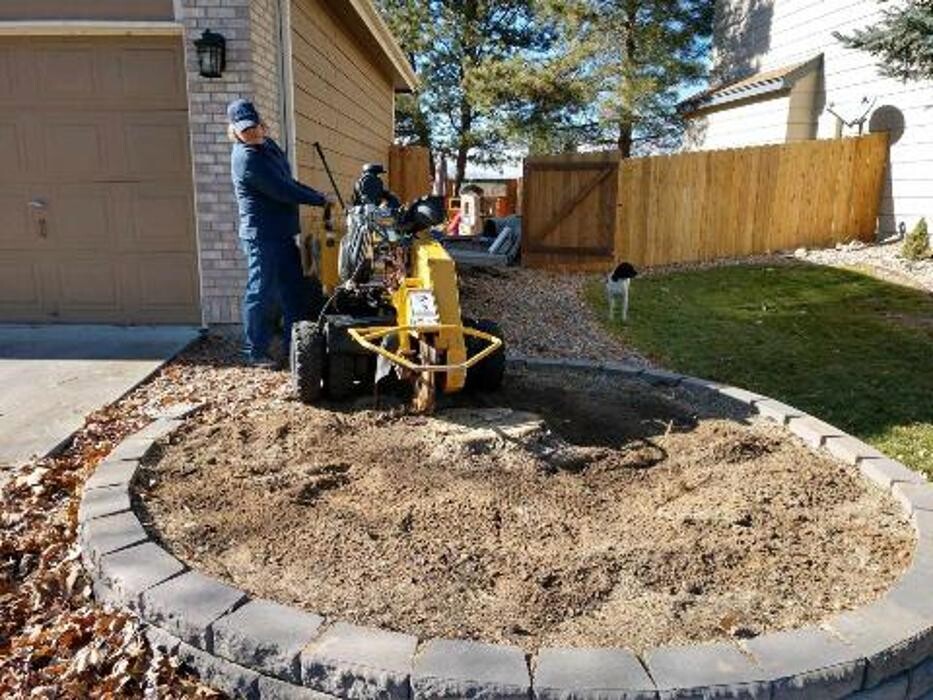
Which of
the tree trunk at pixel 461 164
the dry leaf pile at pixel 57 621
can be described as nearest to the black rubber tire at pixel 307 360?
the dry leaf pile at pixel 57 621

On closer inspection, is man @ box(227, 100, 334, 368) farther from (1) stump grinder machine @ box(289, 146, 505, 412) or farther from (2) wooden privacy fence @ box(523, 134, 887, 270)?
(2) wooden privacy fence @ box(523, 134, 887, 270)

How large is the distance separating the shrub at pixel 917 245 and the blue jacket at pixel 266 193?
8782 mm

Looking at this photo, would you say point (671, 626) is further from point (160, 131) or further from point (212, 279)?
point (160, 131)

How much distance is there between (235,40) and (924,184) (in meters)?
10.2

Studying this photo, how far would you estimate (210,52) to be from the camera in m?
5.78

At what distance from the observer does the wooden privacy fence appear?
11625mm

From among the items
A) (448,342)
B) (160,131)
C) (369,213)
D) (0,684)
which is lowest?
(0,684)

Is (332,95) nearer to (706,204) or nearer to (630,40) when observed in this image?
(706,204)

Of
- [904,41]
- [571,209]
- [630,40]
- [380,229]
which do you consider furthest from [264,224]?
[630,40]

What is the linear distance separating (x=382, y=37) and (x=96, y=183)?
579 centimetres

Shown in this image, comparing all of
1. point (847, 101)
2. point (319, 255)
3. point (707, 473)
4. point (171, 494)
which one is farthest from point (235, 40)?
point (847, 101)

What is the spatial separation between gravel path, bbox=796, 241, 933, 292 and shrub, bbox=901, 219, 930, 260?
0.27 feet

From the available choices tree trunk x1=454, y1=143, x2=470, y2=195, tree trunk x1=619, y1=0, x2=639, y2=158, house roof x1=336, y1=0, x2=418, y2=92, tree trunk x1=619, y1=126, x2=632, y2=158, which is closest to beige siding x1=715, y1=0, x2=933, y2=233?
tree trunk x1=619, y1=0, x2=639, y2=158

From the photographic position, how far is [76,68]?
604 centimetres
